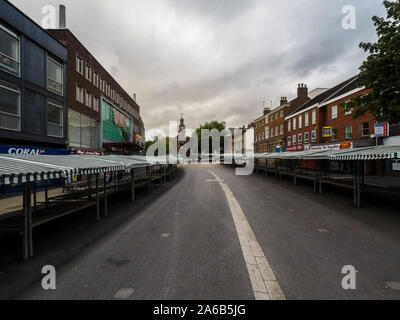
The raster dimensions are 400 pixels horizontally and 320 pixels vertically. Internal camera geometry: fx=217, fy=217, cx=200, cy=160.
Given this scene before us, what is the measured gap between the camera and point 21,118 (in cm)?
1402

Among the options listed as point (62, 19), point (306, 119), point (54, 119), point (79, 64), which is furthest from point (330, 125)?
point (62, 19)

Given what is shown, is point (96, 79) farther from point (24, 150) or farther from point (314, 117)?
point (314, 117)

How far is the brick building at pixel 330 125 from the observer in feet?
81.2

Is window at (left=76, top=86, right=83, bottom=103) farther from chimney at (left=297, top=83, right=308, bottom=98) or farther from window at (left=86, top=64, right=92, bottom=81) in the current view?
chimney at (left=297, top=83, right=308, bottom=98)

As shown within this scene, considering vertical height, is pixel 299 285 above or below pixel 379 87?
below

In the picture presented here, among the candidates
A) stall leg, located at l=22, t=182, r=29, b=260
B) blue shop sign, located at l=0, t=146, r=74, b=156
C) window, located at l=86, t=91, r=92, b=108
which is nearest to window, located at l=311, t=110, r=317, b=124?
window, located at l=86, t=91, r=92, b=108

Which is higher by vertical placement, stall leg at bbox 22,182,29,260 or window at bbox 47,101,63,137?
window at bbox 47,101,63,137

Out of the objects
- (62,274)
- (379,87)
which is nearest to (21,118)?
(62,274)

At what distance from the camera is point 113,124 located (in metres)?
Result: 30.6

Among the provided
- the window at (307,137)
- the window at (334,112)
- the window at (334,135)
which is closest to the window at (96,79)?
the window at (334,112)

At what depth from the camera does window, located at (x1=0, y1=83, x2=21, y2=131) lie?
1293 centimetres

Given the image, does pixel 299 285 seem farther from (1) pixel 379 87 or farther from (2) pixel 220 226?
(1) pixel 379 87

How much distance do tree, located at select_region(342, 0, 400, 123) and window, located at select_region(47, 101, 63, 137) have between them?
21106mm

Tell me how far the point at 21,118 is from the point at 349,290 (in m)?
18.1
